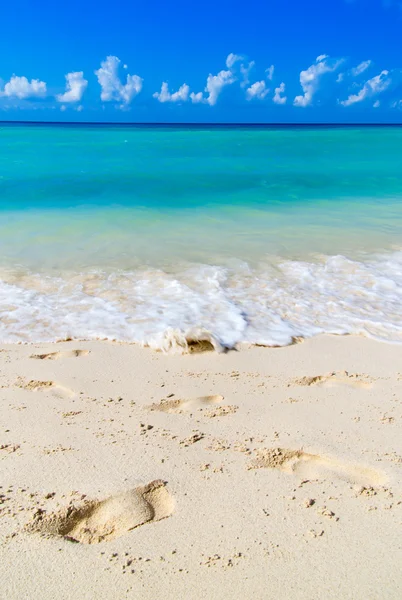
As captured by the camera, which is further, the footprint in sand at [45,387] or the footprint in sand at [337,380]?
the footprint in sand at [337,380]

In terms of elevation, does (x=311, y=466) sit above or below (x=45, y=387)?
above

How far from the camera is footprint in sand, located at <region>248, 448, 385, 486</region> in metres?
2.55

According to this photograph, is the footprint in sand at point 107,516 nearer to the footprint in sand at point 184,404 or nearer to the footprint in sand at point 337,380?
the footprint in sand at point 184,404

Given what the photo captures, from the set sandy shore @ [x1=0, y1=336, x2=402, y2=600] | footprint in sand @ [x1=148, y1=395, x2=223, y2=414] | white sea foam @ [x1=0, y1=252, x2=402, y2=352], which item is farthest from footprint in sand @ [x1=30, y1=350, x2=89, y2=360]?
footprint in sand @ [x1=148, y1=395, x2=223, y2=414]

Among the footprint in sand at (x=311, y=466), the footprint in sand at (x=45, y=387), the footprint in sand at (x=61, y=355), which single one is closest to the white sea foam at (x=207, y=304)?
the footprint in sand at (x=61, y=355)

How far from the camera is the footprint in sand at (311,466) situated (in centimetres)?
255

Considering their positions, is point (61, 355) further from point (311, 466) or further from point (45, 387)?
point (311, 466)

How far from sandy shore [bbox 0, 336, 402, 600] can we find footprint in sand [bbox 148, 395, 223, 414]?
1 centimetres

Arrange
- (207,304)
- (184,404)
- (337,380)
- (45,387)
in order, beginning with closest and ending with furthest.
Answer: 1. (184,404)
2. (45,387)
3. (337,380)
4. (207,304)

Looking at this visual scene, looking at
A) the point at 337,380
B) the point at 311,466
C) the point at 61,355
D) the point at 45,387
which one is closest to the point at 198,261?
the point at 61,355

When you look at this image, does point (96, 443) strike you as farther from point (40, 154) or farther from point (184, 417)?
point (40, 154)

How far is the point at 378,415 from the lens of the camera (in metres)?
3.15

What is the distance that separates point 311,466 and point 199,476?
591 mm

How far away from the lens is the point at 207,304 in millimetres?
5059
